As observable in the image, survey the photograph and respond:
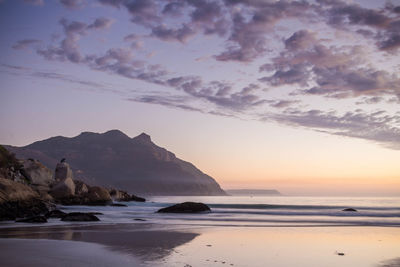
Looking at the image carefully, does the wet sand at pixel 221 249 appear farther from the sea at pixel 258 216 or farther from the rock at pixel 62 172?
the rock at pixel 62 172

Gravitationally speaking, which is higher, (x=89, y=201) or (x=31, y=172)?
(x=31, y=172)

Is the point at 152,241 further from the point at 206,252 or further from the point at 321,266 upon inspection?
the point at 321,266

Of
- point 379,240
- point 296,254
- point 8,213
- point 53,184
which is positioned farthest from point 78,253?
point 53,184

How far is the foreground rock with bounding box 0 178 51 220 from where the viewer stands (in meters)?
24.6

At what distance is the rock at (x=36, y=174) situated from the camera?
5375cm

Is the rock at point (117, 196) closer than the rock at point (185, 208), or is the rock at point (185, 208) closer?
the rock at point (185, 208)

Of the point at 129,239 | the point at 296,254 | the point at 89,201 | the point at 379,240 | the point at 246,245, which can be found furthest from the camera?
the point at 89,201

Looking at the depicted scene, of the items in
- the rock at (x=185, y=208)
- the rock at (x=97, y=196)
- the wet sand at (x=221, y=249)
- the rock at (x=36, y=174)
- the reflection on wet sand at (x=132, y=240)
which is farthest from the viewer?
the rock at (x=97, y=196)

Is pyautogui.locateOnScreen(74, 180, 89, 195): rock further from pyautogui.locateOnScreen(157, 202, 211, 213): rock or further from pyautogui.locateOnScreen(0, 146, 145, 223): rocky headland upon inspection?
pyautogui.locateOnScreen(157, 202, 211, 213): rock

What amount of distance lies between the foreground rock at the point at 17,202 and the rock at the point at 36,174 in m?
24.3

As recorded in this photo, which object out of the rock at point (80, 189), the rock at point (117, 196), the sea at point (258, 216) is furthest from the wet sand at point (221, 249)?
the rock at point (117, 196)

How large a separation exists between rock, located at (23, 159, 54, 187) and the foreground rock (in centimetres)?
2426

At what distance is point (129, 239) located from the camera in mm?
15617

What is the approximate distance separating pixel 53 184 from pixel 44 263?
5198 cm
